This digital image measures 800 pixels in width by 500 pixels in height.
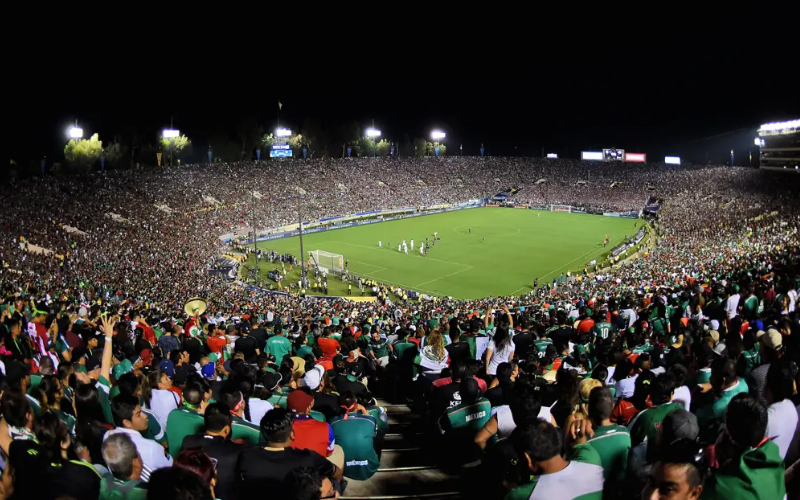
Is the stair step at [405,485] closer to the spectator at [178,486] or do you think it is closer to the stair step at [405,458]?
the stair step at [405,458]

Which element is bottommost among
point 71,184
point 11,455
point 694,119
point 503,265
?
point 503,265

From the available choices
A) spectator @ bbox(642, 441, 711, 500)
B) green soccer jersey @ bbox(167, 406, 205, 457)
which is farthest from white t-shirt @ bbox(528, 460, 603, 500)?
green soccer jersey @ bbox(167, 406, 205, 457)

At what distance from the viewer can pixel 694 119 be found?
544 ft

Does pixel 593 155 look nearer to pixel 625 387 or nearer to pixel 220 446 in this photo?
pixel 625 387

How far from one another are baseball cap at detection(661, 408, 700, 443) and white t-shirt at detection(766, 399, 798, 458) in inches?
23.4

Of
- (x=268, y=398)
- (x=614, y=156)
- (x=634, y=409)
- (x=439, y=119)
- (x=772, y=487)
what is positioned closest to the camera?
(x=772, y=487)

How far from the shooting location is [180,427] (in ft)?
19.1

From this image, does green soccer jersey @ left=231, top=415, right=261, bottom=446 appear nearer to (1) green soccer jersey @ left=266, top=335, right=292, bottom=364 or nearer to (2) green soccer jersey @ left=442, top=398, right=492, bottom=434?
(2) green soccer jersey @ left=442, top=398, right=492, bottom=434

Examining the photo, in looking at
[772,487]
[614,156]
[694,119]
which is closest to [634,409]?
[772,487]

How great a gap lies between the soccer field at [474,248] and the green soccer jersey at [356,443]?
1328 inches

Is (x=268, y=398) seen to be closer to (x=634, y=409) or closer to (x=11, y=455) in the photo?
(x=11, y=455)

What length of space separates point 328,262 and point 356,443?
137ft

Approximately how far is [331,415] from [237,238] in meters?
54.0

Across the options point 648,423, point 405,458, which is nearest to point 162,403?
point 405,458
